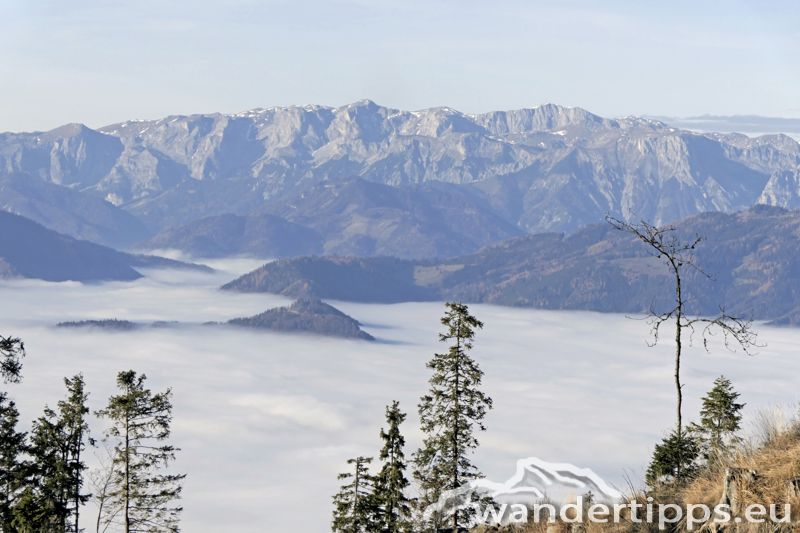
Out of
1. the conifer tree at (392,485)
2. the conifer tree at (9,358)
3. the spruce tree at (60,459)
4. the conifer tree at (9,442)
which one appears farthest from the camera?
the conifer tree at (392,485)

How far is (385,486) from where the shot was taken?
33.0 meters

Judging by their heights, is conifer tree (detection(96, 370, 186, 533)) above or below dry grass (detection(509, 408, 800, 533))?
below

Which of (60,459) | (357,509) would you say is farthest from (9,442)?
(357,509)

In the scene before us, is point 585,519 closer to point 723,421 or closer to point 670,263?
point 670,263

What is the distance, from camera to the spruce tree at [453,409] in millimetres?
33656

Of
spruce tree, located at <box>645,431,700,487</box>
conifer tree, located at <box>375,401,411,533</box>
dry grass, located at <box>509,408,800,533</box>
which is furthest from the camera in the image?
conifer tree, located at <box>375,401,411,533</box>

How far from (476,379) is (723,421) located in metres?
17.6

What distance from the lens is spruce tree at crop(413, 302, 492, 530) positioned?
33.7m

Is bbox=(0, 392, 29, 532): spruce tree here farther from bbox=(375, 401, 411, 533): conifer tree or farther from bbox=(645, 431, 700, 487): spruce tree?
bbox=(645, 431, 700, 487): spruce tree

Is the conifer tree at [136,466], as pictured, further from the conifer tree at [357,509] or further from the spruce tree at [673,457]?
the spruce tree at [673,457]

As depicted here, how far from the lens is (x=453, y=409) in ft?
111

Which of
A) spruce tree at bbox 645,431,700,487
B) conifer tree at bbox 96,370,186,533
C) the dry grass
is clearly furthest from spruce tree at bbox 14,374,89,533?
spruce tree at bbox 645,431,700,487

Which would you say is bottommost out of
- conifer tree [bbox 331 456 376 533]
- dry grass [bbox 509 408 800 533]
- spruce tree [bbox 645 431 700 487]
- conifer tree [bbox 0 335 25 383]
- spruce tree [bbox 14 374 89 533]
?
conifer tree [bbox 331 456 376 533]

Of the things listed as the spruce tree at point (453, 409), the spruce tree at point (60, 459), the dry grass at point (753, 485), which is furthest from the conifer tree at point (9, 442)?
the dry grass at point (753, 485)
